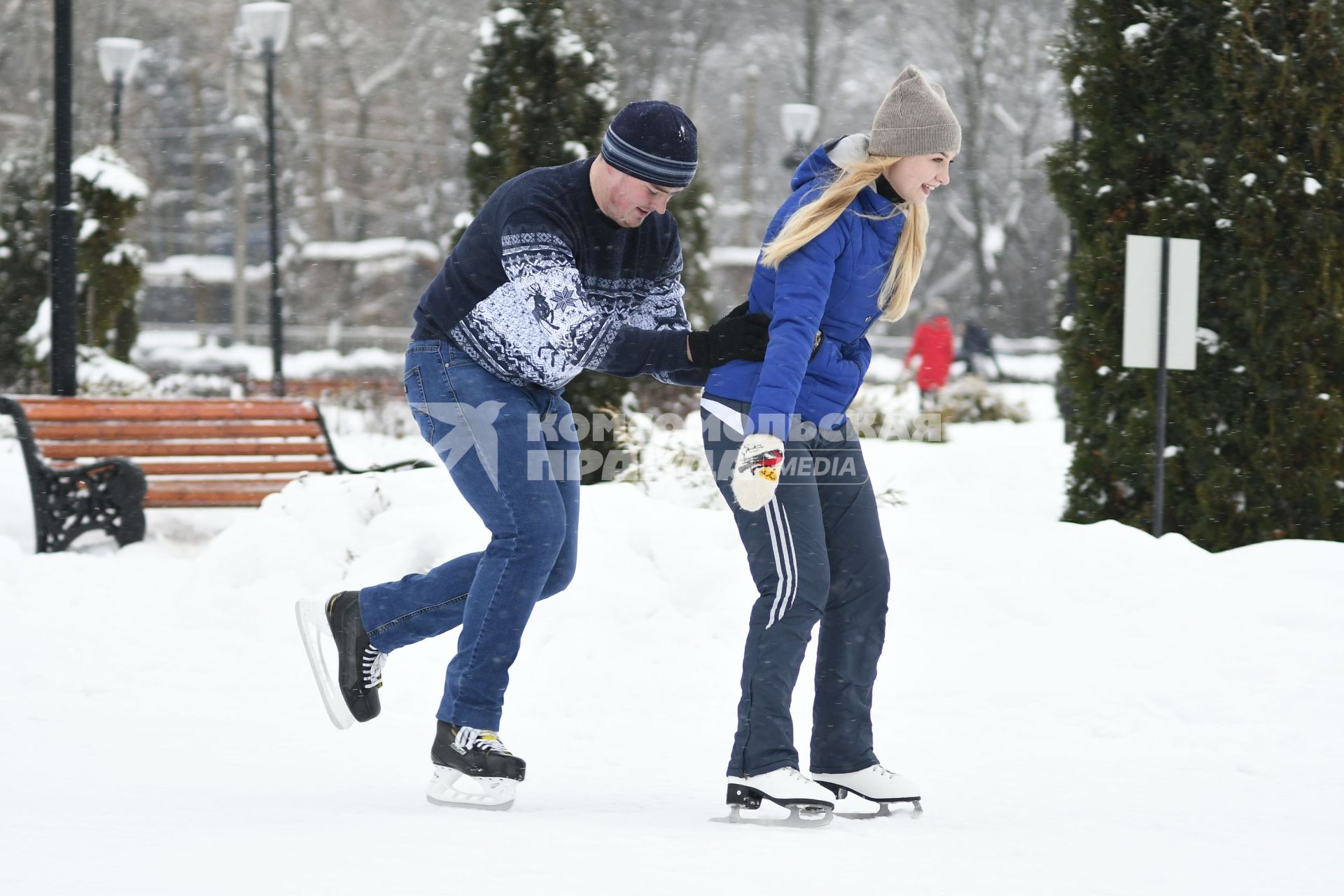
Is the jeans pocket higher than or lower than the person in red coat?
lower

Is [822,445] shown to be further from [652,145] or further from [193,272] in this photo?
[193,272]

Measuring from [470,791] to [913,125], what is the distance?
1986 mm

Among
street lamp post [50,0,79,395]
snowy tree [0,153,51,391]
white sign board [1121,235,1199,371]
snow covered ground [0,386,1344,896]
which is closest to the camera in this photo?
snow covered ground [0,386,1344,896]

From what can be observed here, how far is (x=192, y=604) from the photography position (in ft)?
21.5

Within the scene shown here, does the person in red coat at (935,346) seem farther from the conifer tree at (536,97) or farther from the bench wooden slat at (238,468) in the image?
the bench wooden slat at (238,468)

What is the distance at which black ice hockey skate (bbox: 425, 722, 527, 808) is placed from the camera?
3.70m

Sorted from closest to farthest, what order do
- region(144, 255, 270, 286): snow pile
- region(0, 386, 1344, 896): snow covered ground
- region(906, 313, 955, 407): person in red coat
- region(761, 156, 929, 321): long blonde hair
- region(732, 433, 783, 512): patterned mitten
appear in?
region(0, 386, 1344, 896): snow covered ground
region(732, 433, 783, 512): patterned mitten
region(761, 156, 929, 321): long blonde hair
region(906, 313, 955, 407): person in red coat
region(144, 255, 270, 286): snow pile

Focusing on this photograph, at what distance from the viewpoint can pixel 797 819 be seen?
3570 mm

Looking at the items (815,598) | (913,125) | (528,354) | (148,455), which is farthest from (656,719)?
(148,455)

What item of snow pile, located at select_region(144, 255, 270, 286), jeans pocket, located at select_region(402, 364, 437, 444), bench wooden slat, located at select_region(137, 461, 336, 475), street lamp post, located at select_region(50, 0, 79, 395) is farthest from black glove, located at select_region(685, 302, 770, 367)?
snow pile, located at select_region(144, 255, 270, 286)

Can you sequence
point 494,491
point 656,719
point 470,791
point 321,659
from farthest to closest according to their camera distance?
point 656,719
point 321,659
point 494,491
point 470,791

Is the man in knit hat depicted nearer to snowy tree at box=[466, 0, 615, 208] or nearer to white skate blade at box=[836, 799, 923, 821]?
white skate blade at box=[836, 799, 923, 821]

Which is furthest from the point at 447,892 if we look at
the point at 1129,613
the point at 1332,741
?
the point at 1129,613

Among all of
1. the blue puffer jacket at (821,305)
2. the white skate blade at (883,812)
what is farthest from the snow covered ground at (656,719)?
the blue puffer jacket at (821,305)
